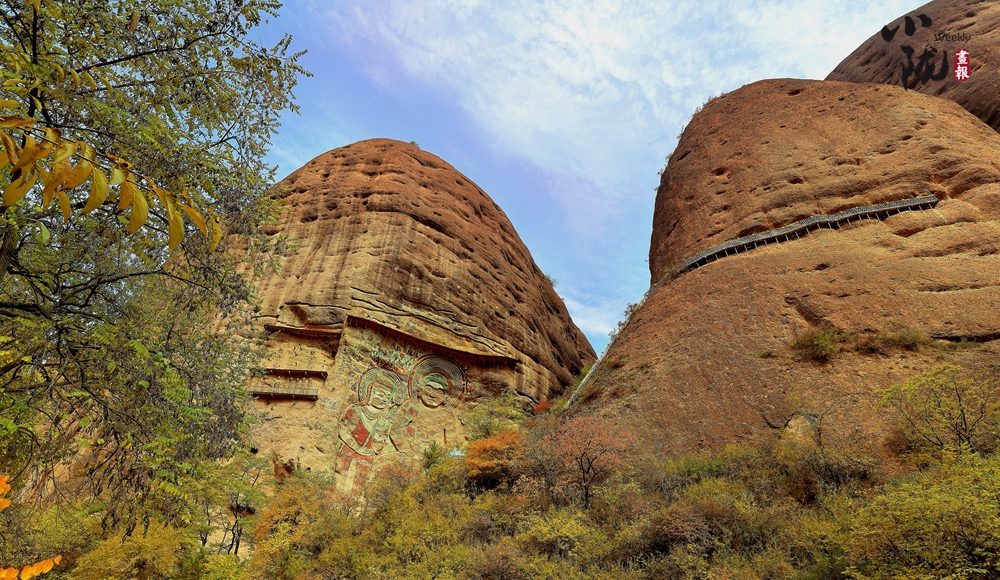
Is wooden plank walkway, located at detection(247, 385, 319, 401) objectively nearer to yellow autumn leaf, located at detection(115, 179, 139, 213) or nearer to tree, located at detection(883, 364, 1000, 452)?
tree, located at detection(883, 364, 1000, 452)

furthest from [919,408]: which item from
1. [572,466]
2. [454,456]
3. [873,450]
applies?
[454,456]

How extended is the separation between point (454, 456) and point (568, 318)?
1229 cm

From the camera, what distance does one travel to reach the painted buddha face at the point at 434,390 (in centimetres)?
1504

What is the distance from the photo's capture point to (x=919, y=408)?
7816 mm

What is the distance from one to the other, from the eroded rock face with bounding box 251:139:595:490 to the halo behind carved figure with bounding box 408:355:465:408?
0.10 feet

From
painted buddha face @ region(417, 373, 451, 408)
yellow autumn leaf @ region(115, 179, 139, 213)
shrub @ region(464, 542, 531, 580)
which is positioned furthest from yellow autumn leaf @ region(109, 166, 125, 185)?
painted buddha face @ region(417, 373, 451, 408)

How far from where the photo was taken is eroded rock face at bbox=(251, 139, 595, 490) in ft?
44.4

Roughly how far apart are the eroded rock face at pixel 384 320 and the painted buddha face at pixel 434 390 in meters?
0.03

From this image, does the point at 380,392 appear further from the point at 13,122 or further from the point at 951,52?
the point at 951,52

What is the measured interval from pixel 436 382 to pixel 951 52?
21.7 m

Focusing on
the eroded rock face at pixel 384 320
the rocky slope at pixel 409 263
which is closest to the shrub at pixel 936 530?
the eroded rock face at pixel 384 320

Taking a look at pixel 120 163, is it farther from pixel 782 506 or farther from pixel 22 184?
pixel 782 506

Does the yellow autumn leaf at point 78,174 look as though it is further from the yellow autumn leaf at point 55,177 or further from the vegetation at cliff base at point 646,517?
the vegetation at cliff base at point 646,517

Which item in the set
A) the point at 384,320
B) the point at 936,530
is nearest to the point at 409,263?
the point at 384,320
